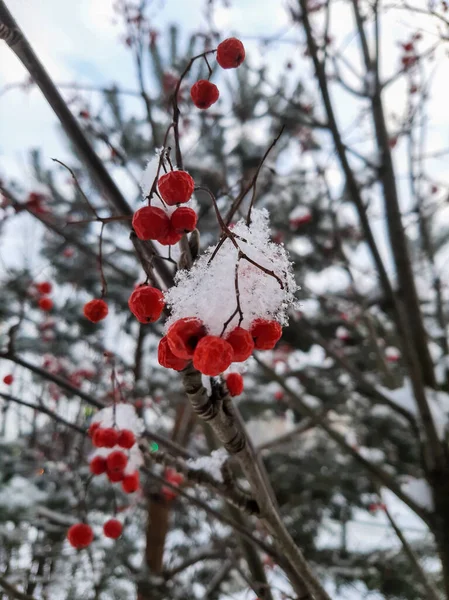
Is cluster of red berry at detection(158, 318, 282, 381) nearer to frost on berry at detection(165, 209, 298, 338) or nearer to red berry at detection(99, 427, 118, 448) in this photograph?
frost on berry at detection(165, 209, 298, 338)

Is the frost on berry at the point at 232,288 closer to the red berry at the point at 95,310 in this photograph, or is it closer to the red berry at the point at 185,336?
the red berry at the point at 185,336

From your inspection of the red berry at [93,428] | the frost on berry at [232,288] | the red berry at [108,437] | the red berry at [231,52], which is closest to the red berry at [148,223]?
the frost on berry at [232,288]

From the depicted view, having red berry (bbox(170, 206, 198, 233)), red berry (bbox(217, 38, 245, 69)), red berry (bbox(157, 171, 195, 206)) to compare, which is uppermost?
red berry (bbox(217, 38, 245, 69))

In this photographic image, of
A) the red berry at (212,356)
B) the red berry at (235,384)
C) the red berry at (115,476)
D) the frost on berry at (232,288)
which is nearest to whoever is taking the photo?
the red berry at (212,356)

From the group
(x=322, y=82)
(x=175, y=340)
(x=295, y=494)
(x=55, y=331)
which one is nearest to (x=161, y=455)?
(x=175, y=340)

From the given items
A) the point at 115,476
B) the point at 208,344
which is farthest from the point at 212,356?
the point at 115,476

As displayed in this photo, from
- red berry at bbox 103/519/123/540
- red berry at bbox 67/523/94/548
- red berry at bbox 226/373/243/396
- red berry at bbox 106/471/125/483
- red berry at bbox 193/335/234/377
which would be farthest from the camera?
red berry at bbox 103/519/123/540

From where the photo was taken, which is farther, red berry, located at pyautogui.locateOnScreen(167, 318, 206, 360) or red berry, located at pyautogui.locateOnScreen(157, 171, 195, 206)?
red berry, located at pyautogui.locateOnScreen(157, 171, 195, 206)

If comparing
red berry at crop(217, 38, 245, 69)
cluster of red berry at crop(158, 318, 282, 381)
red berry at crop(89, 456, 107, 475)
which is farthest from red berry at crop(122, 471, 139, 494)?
red berry at crop(217, 38, 245, 69)
